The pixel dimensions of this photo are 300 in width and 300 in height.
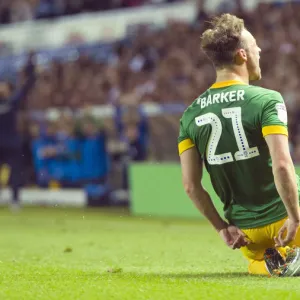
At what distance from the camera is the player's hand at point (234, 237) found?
15.4 ft

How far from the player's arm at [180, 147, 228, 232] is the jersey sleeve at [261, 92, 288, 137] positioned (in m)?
0.54

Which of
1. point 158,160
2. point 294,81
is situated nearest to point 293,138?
point 294,81

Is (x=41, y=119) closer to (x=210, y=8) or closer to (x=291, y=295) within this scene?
(x=210, y=8)

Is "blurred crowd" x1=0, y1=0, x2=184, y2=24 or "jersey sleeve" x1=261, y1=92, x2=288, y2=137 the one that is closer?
"jersey sleeve" x1=261, y1=92, x2=288, y2=137

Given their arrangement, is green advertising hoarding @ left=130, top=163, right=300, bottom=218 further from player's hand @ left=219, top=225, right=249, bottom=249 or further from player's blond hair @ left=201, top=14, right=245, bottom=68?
player's blond hair @ left=201, top=14, right=245, bottom=68

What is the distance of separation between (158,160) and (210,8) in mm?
3403

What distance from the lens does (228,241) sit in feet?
15.5

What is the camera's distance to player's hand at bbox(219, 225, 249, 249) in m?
4.68

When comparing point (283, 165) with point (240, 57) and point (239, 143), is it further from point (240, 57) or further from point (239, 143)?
point (240, 57)

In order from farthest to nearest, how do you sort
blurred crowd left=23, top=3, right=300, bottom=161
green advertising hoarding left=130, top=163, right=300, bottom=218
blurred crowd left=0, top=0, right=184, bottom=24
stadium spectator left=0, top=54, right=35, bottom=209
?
blurred crowd left=0, top=0, right=184, bottom=24 → stadium spectator left=0, top=54, right=35, bottom=209 → blurred crowd left=23, top=3, right=300, bottom=161 → green advertising hoarding left=130, top=163, right=300, bottom=218

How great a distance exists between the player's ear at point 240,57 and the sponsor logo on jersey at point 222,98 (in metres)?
0.17

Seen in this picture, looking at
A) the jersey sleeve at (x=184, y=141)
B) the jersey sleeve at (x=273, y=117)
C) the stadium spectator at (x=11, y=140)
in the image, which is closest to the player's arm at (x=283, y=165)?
the jersey sleeve at (x=273, y=117)

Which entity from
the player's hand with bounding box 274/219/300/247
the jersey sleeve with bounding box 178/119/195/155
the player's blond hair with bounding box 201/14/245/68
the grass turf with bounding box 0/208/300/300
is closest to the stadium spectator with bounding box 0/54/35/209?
the grass turf with bounding box 0/208/300/300

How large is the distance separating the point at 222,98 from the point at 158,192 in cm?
790
